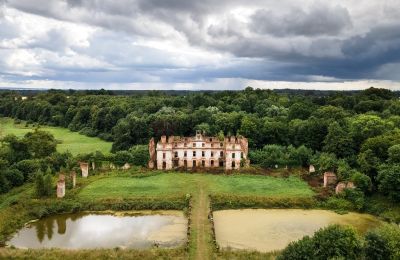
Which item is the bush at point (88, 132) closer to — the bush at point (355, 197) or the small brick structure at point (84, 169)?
the small brick structure at point (84, 169)

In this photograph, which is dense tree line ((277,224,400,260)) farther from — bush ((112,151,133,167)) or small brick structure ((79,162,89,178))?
bush ((112,151,133,167))

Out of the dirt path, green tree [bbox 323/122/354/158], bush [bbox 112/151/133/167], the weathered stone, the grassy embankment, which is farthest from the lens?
bush [bbox 112/151/133/167]

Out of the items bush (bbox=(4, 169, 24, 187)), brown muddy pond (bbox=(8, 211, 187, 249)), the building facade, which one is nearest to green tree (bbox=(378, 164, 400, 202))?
the building facade

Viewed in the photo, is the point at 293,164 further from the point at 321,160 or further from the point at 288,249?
the point at 288,249

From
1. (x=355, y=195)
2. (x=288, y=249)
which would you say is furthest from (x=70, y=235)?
(x=355, y=195)

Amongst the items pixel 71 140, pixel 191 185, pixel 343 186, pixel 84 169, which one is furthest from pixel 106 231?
pixel 71 140

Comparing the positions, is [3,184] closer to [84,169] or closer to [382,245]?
[84,169]
